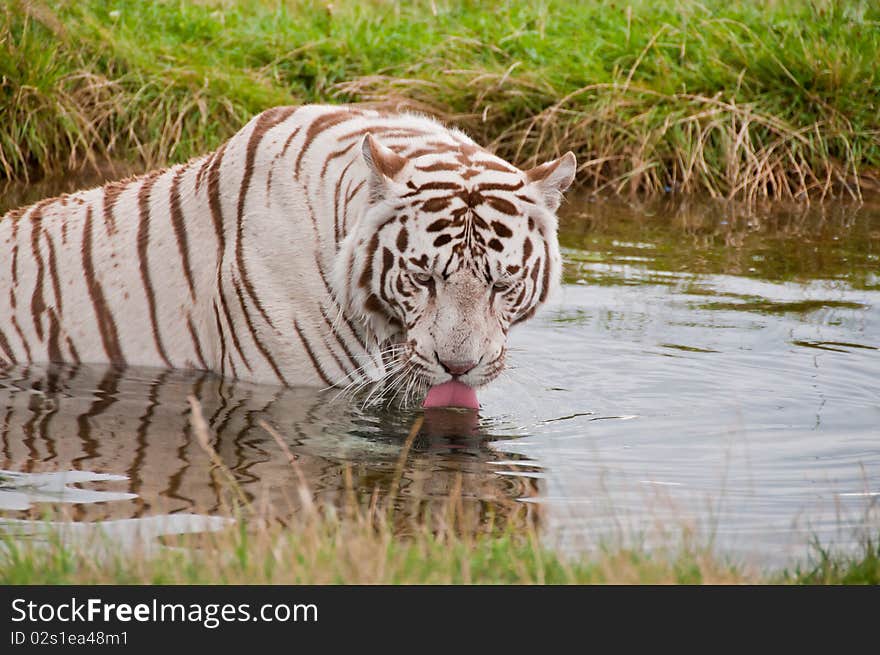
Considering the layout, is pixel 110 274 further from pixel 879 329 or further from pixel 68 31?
pixel 68 31

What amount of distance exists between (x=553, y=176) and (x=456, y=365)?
32.5 inches

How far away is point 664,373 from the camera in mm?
6477

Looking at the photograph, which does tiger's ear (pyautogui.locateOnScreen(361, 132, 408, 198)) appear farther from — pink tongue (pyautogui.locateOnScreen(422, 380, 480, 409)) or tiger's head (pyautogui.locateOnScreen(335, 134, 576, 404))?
pink tongue (pyautogui.locateOnScreen(422, 380, 480, 409))

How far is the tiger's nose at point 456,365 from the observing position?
195 inches

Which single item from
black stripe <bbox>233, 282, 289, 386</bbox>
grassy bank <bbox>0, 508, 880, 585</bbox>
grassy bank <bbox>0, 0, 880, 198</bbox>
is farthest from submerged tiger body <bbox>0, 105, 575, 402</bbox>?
grassy bank <bbox>0, 0, 880, 198</bbox>

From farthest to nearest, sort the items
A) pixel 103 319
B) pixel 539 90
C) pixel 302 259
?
1. pixel 539 90
2. pixel 103 319
3. pixel 302 259

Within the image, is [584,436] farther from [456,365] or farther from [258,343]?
[258,343]

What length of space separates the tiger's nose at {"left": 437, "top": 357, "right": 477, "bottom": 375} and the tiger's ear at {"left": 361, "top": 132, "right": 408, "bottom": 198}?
685mm

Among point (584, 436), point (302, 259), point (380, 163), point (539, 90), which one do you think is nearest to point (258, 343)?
point (302, 259)

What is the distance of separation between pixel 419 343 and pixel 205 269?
120 centimetres

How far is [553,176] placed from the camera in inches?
203

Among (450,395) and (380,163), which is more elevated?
(380,163)

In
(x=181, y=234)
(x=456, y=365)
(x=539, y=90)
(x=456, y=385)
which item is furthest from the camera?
(x=539, y=90)

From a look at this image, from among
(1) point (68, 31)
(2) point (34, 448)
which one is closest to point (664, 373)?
(2) point (34, 448)
